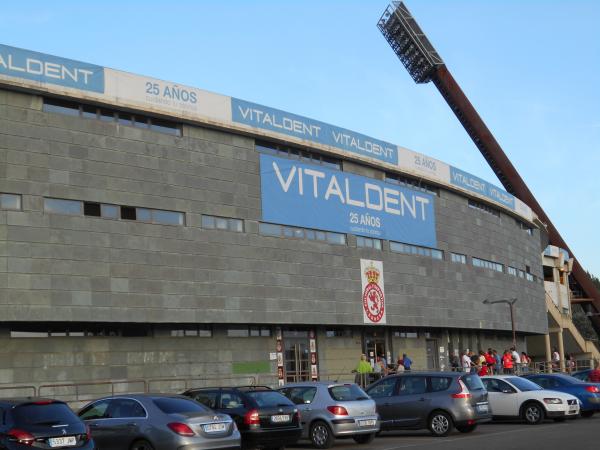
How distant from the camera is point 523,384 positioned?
80.5ft

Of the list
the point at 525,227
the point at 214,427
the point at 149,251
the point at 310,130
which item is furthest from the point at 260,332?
the point at 525,227

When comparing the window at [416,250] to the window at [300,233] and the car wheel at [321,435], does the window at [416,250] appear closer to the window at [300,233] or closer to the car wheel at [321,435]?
the window at [300,233]

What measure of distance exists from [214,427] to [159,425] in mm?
1005

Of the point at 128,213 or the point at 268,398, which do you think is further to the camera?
the point at 128,213

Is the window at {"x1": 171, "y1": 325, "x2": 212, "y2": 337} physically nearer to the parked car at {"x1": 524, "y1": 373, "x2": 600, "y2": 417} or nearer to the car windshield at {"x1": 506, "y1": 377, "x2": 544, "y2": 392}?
the parked car at {"x1": 524, "y1": 373, "x2": 600, "y2": 417}

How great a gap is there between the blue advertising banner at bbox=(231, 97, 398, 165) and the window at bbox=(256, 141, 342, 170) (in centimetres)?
70

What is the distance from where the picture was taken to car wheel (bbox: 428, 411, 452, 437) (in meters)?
20.8

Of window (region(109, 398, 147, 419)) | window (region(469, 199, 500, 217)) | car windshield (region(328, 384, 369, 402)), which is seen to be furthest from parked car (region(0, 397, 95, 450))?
window (region(469, 199, 500, 217))

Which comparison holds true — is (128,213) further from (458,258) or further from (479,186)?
(479,186)

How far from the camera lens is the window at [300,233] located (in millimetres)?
36094

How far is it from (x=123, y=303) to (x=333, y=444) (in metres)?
12.6

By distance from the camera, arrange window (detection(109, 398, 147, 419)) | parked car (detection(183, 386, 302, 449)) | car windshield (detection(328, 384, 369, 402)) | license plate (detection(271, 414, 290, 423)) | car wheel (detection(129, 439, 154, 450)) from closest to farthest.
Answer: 1. car wheel (detection(129, 439, 154, 450))
2. window (detection(109, 398, 147, 419))
3. parked car (detection(183, 386, 302, 449))
4. license plate (detection(271, 414, 290, 423))
5. car windshield (detection(328, 384, 369, 402))

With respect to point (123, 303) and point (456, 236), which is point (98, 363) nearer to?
point (123, 303)

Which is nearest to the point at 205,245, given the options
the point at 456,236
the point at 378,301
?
the point at 378,301
